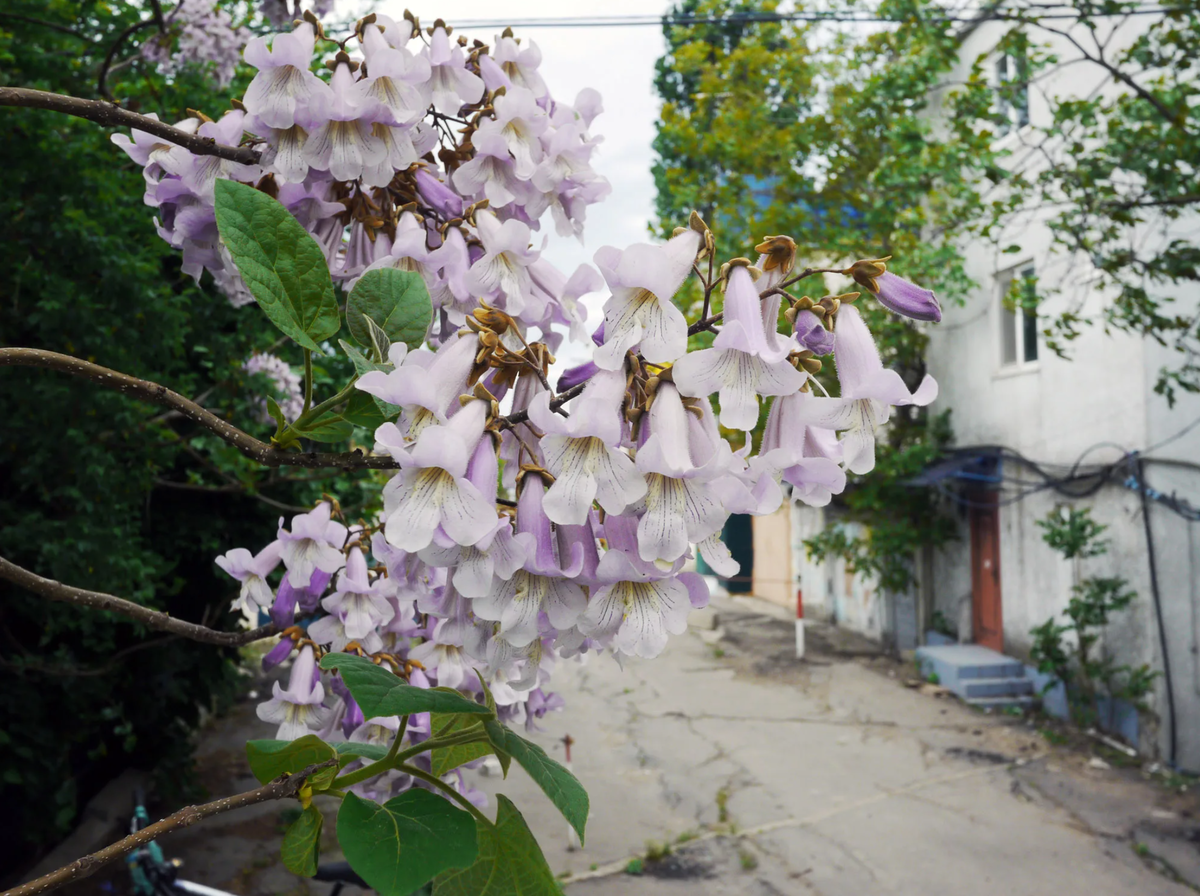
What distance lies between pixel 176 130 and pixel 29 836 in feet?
15.8

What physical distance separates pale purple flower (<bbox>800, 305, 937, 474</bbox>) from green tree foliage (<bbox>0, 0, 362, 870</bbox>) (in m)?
2.77

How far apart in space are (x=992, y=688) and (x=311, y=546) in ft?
37.2

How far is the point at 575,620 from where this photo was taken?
0.85 m

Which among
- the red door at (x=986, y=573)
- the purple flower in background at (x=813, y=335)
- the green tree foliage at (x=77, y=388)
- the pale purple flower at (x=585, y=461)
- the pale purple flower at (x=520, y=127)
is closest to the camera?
the pale purple flower at (x=585, y=461)

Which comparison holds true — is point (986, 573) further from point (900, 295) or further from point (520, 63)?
point (900, 295)

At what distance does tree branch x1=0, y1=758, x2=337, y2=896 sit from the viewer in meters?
0.84

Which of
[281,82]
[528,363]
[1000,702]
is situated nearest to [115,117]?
[281,82]

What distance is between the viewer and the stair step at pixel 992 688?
36.7ft

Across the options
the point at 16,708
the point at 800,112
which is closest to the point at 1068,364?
the point at 800,112

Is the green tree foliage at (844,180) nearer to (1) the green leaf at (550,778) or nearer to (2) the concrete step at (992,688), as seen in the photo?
(2) the concrete step at (992,688)

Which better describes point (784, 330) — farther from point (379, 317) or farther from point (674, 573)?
point (379, 317)

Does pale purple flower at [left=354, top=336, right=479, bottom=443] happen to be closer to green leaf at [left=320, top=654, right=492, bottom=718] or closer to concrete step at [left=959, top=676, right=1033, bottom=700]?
green leaf at [left=320, top=654, right=492, bottom=718]

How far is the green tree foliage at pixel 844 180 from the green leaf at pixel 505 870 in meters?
9.86

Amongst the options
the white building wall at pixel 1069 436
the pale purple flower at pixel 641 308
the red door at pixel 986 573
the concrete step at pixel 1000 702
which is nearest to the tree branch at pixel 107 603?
the pale purple flower at pixel 641 308
